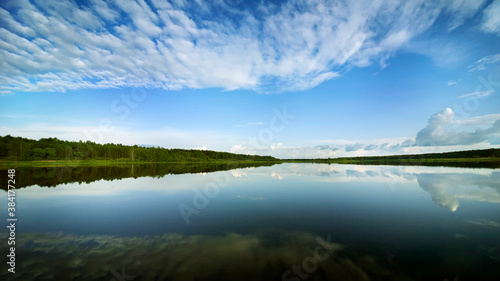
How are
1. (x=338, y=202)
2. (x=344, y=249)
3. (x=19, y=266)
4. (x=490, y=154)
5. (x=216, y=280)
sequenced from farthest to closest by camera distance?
(x=490, y=154), (x=338, y=202), (x=344, y=249), (x=19, y=266), (x=216, y=280)

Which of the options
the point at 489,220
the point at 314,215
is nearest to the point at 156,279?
the point at 314,215

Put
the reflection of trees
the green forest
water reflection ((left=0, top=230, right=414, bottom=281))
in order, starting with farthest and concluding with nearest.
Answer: the green forest → the reflection of trees → water reflection ((left=0, top=230, right=414, bottom=281))

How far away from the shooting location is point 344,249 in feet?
26.2

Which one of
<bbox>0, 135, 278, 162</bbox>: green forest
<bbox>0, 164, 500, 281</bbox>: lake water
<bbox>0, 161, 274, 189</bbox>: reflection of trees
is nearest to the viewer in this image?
<bbox>0, 164, 500, 281</bbox>: lake water

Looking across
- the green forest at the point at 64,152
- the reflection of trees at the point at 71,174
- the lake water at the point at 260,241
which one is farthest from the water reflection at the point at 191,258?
the green forest at the point at 64,152

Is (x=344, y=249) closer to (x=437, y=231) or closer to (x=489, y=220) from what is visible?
(x=437, y=231)

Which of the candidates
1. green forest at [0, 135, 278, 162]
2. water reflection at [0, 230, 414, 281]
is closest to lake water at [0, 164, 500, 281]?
water reflection at [0, 230, 414, 281]

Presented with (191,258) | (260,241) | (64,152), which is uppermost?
(64,152)

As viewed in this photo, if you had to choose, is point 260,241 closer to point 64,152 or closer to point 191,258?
point 191,258

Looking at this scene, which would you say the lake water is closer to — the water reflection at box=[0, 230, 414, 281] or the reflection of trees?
the water reflection at box=[0, 230, 414, 281]

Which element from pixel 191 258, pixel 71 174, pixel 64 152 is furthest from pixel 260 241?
Answer: pixel 64 152

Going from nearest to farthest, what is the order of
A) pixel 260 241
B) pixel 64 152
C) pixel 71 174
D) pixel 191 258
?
pixel 191 258 < pixel 260 241 < pixel 71 174 < pixel 64 152

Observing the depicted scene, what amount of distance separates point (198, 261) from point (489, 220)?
1671 centimetres

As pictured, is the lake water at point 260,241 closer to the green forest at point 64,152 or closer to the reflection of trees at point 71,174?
the reflection of trees at point 71,174
